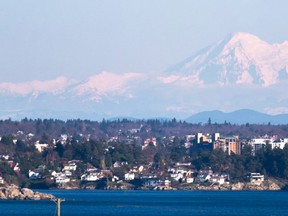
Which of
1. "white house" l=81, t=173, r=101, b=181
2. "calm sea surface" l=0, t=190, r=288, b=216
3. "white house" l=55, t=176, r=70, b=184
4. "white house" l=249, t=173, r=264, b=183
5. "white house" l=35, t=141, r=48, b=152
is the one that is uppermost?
"white house" l=35, t=141, r=48, b=152

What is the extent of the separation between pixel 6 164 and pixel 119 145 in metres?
21.1

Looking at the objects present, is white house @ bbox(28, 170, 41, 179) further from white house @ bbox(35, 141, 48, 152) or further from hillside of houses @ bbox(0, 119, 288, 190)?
white house @ bbox(35, 141, 48, 152)

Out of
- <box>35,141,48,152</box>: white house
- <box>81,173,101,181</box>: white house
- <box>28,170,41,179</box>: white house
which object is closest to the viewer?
<box>28,170,41,179</box>: white house

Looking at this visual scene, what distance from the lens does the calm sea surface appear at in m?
89.9

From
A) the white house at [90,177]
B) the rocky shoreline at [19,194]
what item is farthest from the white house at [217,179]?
the rocky shoreline at [19,194]

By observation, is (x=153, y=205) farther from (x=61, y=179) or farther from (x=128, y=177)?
(x=128, y=177)

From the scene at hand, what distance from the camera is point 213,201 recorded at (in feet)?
355

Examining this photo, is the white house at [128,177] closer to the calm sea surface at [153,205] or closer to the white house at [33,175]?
the calm sea surface at [153,205]

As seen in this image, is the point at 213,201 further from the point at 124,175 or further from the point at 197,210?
the point at 124,175

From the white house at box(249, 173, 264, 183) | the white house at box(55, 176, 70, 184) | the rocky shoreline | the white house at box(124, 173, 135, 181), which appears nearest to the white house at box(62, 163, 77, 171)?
the white house at box(55, 176, 70, 184)

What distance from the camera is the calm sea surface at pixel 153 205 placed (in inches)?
3541

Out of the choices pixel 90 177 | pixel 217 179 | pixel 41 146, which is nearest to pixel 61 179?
pixel 90 177

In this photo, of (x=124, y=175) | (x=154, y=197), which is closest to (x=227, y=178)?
(x=124, y=175)

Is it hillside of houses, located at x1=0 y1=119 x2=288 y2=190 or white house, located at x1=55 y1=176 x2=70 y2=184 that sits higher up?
hillside of houses, located at x1=0 y1=119 x2=288 y2=190
